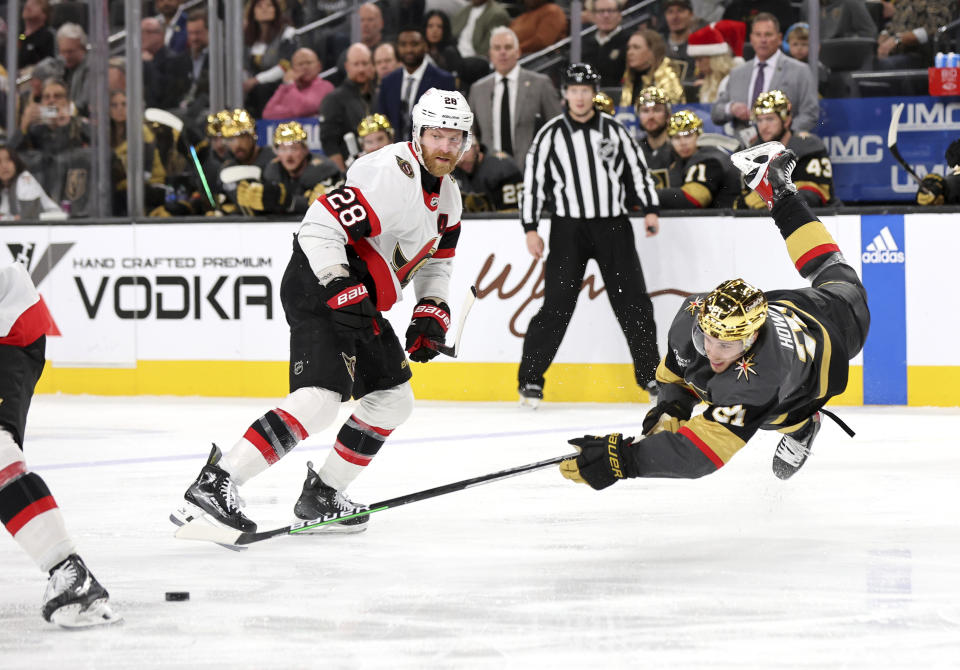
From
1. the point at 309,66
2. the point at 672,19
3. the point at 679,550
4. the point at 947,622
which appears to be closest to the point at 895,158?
the point at 672,19

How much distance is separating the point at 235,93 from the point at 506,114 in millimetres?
1829

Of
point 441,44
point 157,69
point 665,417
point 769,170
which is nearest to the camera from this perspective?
point 665,417

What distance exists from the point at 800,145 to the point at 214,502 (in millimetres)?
4458

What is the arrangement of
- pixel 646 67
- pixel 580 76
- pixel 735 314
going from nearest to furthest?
pixel 735 314
pixel 580 76
pixel 646 67

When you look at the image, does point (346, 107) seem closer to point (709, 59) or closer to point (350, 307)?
point (709, 59)

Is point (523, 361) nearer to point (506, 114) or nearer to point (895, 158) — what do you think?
point (506, 114)

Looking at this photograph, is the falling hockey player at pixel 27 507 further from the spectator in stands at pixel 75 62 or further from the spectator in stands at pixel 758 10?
the spectator in stands at pixel 75 62

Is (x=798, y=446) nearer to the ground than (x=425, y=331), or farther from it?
nearer to the ground

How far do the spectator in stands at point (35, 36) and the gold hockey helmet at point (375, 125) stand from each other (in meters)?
2.36

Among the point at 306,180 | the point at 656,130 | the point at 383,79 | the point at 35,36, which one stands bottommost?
the point at 306,180

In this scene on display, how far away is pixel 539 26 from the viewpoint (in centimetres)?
841

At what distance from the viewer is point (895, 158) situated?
298 inches

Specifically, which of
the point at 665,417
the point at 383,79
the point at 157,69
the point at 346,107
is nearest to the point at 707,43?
the point at 383,79

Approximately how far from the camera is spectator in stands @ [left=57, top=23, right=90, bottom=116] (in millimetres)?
8617
